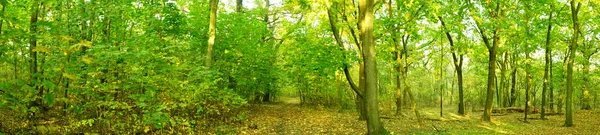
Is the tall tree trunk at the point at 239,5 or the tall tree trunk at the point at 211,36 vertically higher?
the tall tree trunk at the point at 239,5

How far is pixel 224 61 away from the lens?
1559 centimetres

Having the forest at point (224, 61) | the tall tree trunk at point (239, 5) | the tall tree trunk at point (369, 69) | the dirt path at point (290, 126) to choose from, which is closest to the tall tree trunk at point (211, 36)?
the forest at point (224, 61)

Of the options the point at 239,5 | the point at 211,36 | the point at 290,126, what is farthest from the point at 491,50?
the point at 239,5

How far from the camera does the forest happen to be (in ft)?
24.5

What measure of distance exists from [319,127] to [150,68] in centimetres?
733

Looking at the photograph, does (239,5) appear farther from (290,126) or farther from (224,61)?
(290,126)

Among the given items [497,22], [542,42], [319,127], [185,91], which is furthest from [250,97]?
[542,42]

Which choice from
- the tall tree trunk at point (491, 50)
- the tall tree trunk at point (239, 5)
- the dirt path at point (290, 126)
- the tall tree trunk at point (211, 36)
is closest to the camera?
the dirt path at point (290, 126)

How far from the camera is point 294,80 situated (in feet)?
73.2

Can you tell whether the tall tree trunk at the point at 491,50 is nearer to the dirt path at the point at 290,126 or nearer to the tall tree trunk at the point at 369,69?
the dirt path at the point at 290,126

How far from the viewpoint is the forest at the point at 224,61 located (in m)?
7.47

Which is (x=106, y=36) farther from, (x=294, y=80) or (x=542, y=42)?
(x=542, y=42)

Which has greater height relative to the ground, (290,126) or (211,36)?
(211,36)

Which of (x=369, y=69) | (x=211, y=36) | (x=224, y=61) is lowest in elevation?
(x=369, y=69)
